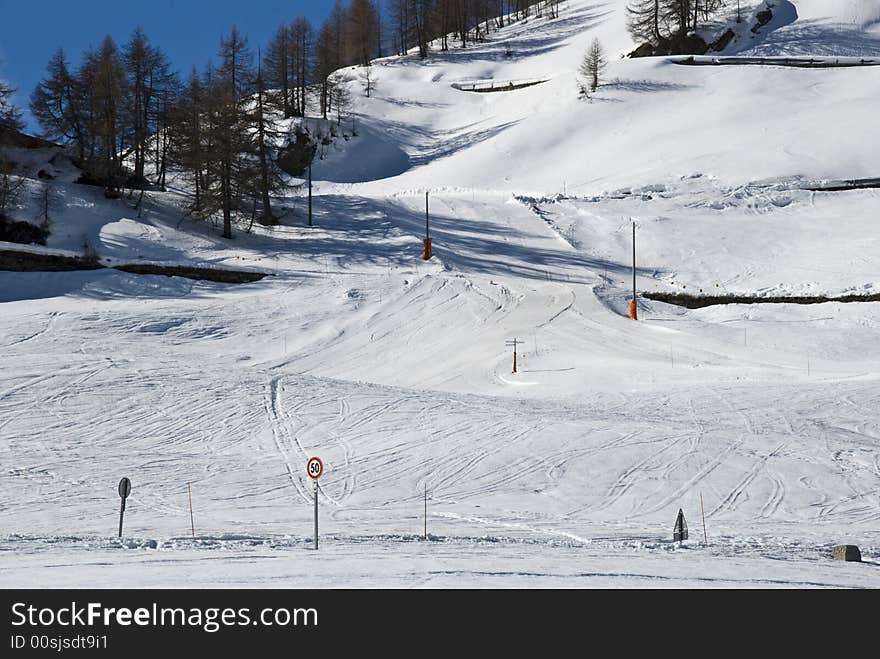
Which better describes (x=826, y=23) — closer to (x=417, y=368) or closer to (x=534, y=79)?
(x=534, y=79)

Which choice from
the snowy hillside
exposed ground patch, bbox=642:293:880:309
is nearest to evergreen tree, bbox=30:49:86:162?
the snowy hillside

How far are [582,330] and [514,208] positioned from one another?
2149 centimetres

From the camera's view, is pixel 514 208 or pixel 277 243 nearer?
pixel 277 243

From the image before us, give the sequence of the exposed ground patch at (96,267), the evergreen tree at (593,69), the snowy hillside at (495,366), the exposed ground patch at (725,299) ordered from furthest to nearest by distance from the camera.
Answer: the evergreen tree at (593,69) → the exposed ground patch at (96,267) → the exposed ground patch at (725,299) → the snowy hillside at (495,366)

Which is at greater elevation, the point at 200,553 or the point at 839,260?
the point at 839,260

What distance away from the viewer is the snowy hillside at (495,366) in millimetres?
14430

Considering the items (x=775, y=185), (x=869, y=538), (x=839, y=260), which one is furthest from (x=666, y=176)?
(x=869, y=538)

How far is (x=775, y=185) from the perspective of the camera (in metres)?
53.1

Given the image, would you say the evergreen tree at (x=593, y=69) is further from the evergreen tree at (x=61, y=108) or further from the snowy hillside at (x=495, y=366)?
the evergreen tree at (x=61, y=108)

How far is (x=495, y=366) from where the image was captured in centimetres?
3209

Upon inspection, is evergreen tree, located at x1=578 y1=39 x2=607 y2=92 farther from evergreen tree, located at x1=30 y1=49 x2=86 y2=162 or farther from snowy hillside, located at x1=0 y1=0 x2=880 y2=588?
evergreen tree, located at x1=30 y1=49 x2=86 y2=162

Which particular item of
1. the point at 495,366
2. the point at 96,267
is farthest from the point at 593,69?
the point at 495,366

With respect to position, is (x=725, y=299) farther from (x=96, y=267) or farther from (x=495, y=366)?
(x=96, y=267)

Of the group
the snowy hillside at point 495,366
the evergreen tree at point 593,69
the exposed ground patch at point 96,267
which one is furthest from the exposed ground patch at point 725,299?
the evergreen tree at point 593,69
